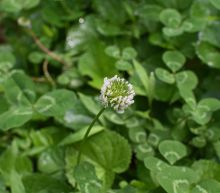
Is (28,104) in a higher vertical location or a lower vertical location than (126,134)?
higher

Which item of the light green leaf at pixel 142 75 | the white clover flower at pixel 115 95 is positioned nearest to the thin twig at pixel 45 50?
the light green leaf at pixel 142 75

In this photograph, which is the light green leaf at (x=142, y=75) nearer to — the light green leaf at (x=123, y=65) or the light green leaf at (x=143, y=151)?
the light green leaf at (x=123, y=65)

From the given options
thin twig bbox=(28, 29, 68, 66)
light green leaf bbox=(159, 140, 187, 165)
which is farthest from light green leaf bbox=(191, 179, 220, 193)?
thin twig bbox=(28, 29, 68, 66)

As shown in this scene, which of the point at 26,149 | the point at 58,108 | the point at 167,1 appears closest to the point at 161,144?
the point at 58,108

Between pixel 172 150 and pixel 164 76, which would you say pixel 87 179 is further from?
pixel 164 76

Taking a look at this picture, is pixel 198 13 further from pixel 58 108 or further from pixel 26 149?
pixel 26 149

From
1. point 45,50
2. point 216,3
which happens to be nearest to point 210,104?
point 216,3
